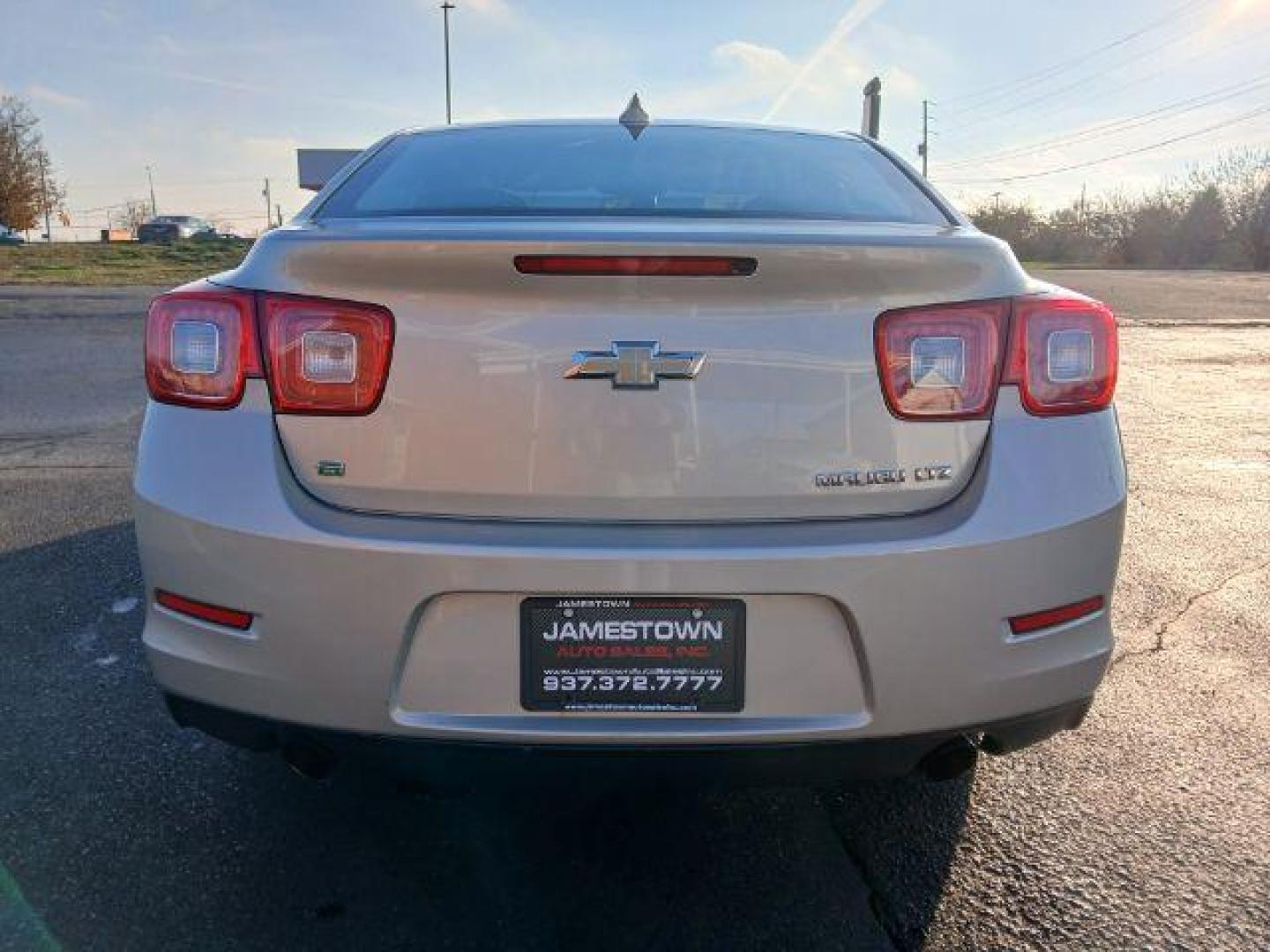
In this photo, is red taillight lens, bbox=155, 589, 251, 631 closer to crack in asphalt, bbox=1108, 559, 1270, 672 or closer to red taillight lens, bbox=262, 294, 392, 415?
red taillight lens, bbox=262, 294, 392, 415

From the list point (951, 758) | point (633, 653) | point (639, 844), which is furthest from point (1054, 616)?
point (639, 844)

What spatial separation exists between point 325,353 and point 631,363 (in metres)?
0.54

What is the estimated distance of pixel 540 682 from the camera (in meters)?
1.79

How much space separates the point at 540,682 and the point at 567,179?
1.40 m

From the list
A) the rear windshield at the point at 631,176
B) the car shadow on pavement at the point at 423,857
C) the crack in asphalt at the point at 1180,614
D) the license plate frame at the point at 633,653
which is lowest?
the car shadow on pavement at the point at 423,857

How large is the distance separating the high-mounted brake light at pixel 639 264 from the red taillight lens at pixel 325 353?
285 millimetres

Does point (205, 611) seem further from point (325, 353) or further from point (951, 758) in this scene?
point (951, 758)

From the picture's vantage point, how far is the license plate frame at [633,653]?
69.8 inches

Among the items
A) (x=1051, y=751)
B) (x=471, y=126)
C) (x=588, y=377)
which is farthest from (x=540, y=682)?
(x=471, y=126)

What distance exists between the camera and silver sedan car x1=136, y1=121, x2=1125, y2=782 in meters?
1.77

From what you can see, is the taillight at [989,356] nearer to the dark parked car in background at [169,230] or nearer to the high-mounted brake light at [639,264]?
the high-mounted brake light at [639,264]

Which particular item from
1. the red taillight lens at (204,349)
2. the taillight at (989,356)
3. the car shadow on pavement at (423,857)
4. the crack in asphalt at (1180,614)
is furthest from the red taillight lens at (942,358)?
the crack in asphalt at (1180,614)

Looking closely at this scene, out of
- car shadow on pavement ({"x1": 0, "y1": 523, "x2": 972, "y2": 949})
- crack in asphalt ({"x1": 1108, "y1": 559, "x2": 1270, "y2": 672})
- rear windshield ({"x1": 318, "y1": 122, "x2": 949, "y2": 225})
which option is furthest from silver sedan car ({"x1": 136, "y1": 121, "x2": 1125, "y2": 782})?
crack in asphalt ({"x1": 1108, "y1": 559, "x2": 1270, "y2": 672})

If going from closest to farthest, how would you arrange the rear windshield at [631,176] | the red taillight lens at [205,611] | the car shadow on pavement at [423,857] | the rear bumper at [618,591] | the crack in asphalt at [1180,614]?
the rear bumper at [618,591] < the red taillight lens at [205,611] < the car shadow on pavement at [423,857] < the rear windshield at [631,176] < the crack in asphalt at [1180,614]
